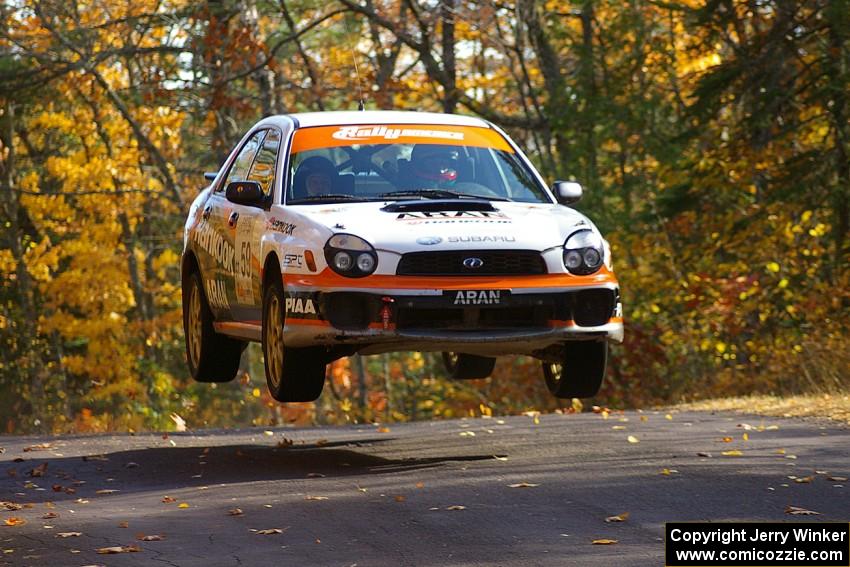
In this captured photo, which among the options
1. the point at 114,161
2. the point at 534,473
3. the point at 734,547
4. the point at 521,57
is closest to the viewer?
the point at 734,547

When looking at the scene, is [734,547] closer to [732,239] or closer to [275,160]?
[275,160]

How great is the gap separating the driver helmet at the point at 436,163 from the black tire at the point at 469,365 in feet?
9.28

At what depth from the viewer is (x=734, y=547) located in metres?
7.18

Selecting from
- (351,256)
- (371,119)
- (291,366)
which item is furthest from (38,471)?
(371,119)

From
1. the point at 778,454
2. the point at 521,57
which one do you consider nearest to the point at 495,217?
the point at 778,454

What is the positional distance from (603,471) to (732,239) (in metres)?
15.1

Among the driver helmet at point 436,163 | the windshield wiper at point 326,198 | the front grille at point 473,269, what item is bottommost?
the front grille at point 473,269

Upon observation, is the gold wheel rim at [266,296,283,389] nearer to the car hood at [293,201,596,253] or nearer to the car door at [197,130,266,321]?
the car hood at [293,201,596,253]

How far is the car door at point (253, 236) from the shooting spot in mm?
11352

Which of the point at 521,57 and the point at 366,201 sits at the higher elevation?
the point at 521,57

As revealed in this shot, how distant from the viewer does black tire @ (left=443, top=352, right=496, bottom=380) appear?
14242 mm

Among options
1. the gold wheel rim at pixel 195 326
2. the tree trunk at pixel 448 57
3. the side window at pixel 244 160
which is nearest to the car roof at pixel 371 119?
the side window at pixel 244 160

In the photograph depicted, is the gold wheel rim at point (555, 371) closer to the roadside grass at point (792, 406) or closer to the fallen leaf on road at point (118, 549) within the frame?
the roadside grass at point (792, 406)

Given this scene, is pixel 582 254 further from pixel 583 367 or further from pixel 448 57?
pixel 448 57
